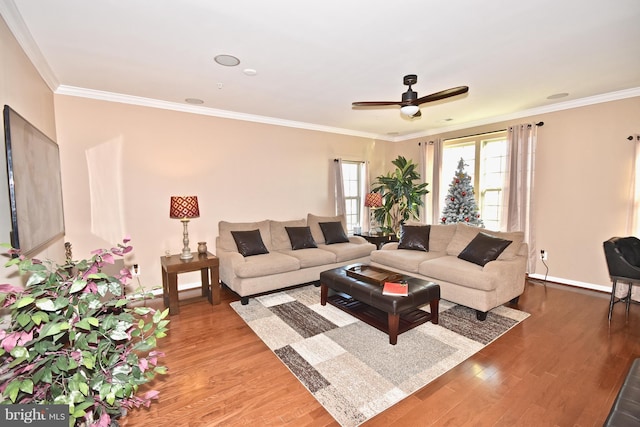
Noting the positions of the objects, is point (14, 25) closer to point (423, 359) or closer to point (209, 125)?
point (209, 125)

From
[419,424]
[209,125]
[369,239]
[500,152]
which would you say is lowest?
[419,424]

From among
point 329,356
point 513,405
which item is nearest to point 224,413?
point 329,356

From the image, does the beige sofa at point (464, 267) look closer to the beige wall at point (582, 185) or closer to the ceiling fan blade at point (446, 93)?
the beige wall at point (582, 185)

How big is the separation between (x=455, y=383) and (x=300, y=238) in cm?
298

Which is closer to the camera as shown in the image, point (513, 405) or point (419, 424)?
point (419, 424)

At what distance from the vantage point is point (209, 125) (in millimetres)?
4414

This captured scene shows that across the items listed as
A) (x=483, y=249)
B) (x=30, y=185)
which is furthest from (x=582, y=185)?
(x=30, y=185)

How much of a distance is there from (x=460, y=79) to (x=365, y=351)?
3.07 metres

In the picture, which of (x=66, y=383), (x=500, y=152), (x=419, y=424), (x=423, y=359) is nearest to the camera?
(x=66, y=383)

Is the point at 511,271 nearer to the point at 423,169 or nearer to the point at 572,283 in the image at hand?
the point at 572,283

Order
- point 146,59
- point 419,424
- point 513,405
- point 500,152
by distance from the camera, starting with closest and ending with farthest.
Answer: point 419,424 → point 513,405 → point 146,59 → point 500,152

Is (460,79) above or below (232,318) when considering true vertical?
above

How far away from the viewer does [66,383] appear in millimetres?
1005

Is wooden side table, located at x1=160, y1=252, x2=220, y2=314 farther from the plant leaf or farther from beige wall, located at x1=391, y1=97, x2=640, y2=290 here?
beige wall, located at x1=391, y1=97, x2=640, y2=290
